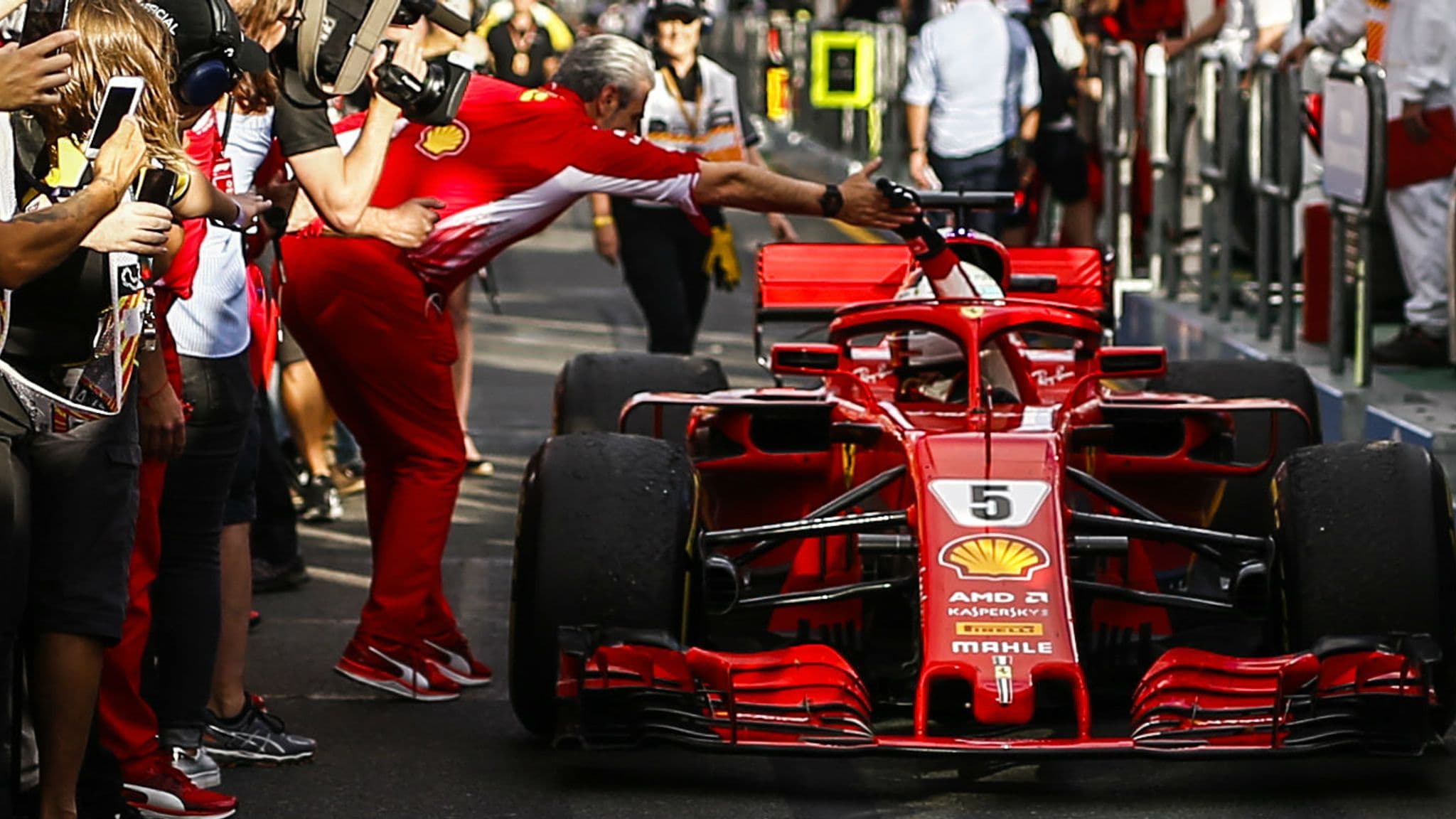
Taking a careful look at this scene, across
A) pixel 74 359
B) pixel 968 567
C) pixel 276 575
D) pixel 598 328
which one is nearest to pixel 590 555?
pixel 968 567

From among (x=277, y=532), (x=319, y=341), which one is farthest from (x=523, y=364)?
(x=319, y=341)

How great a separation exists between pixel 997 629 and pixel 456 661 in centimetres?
187

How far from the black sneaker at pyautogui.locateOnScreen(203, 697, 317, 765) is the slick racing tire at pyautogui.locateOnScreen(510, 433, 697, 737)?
533 millimetres

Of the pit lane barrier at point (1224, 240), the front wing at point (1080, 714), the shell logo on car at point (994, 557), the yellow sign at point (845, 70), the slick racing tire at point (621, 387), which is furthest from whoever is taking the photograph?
the yellow sign at point (845, 70)

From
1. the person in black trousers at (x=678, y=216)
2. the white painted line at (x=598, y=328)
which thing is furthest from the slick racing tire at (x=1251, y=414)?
the white painted line at (x=598, y=328)

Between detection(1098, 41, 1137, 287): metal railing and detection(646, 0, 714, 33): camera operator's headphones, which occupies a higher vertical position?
detection(646, 0, 714, 33): camera operator's headphones

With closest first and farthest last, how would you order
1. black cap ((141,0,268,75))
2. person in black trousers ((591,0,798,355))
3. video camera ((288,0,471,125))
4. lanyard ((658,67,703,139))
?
black cap ((141,0,268,75)) < video camera ((288,0,471,125)) < person in black trousers ((591,0,798,355)) < lanyard ((658,67,703,139))

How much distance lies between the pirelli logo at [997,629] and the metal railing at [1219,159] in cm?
680

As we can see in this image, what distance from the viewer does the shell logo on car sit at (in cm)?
595

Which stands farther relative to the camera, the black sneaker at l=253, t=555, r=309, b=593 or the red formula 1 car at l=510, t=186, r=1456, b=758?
the black sneaker at l=253, t=555, r=309, b=593

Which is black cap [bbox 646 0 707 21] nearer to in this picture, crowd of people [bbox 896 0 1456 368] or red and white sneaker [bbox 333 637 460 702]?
crowd of people [bbox 896 0 1456 368]

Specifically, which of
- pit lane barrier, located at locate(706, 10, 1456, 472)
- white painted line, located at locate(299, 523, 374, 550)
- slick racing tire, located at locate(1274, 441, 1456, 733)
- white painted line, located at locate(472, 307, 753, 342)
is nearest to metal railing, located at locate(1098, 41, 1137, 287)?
pit lane barrier, located at locate(706, 10, 1456, 472)

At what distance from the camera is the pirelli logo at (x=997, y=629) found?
5.82m

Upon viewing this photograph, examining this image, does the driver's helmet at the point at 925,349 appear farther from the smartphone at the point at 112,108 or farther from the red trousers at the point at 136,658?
the smartphone at the point at 112,108
